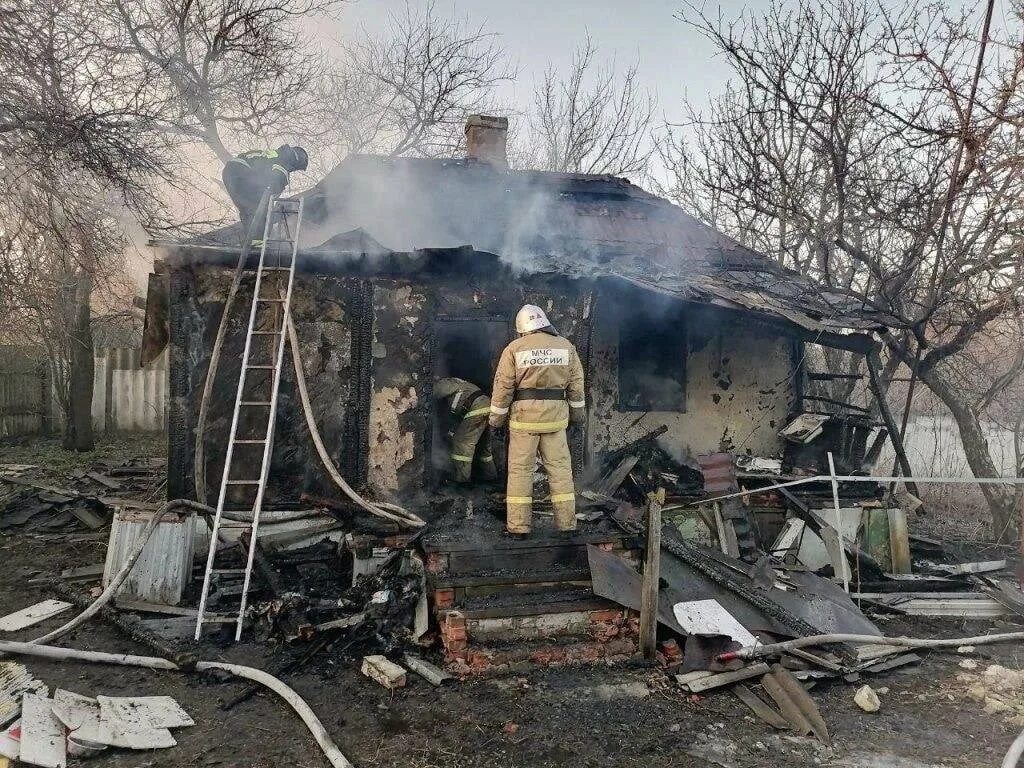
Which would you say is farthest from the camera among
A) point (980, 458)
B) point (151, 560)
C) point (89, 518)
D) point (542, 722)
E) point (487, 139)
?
point (487, 139)

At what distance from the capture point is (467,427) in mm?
7520

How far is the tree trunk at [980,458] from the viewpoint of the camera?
8.94m

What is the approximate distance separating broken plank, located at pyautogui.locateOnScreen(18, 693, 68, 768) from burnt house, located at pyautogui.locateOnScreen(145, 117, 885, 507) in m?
3.18

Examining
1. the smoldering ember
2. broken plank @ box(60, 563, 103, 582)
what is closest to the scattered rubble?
the smoldering ember

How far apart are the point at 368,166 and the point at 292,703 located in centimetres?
893

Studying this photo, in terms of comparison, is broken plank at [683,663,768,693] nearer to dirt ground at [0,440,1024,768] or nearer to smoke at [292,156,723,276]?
dirt ground at [0,440,1024,768]

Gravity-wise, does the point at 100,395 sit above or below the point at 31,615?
above

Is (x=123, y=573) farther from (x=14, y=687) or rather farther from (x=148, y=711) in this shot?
(x=148, y=711)

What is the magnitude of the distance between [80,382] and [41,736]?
1231 centimetres

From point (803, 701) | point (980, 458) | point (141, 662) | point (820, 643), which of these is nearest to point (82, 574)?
point (141, 662)

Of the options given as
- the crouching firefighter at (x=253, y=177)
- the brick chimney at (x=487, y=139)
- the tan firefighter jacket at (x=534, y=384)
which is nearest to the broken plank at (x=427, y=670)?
the tan firefighter jacket at (x=534, y=384)

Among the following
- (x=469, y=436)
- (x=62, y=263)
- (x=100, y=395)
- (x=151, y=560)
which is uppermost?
(x=62, y=263)

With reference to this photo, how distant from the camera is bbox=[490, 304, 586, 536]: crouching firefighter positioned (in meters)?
5.71

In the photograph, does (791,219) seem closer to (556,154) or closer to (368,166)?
(368,166)
